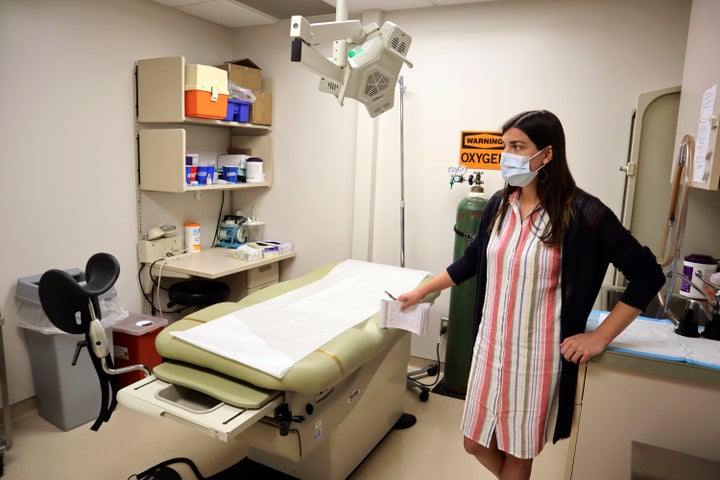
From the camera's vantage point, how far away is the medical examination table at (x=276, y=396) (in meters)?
1.50

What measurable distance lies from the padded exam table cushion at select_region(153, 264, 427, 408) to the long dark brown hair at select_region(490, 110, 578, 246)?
77 cm

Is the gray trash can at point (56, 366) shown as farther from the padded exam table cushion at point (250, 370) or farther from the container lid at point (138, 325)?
the padded exam table cushion at point (250, 370)

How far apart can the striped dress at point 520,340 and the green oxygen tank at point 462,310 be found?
1294mm

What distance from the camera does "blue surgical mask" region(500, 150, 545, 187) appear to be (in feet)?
4.92

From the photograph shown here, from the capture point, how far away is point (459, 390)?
10.1 ft

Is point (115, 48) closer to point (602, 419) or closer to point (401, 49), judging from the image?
point (401, 49)

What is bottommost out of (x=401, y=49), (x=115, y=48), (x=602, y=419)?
(x=602, y=419)

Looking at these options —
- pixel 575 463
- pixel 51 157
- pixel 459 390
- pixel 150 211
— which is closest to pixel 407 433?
pixel 459 390

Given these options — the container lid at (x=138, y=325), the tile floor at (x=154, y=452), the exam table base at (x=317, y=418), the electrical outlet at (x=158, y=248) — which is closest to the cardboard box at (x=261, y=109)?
the electrical outlet at (x=158, y=248)

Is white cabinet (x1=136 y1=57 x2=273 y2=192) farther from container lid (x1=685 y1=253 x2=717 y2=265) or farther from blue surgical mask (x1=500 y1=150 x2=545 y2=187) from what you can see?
container lid (x1=685 y1=253 x2=717 y2=265)

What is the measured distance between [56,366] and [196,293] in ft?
2.97

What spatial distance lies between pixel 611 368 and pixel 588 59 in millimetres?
2094

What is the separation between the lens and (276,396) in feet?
5.16

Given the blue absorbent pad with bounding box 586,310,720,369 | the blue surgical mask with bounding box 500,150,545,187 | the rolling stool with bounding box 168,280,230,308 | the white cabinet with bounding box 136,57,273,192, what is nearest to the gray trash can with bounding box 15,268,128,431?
the rolling stool with bounding box 168,280,230,308
